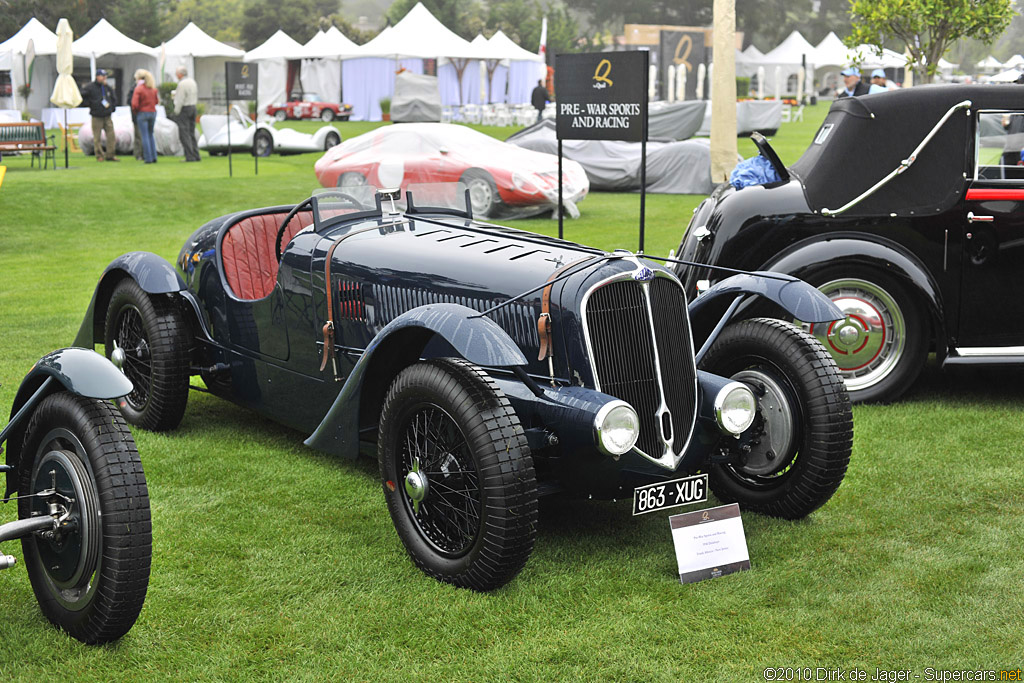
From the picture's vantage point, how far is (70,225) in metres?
14.0

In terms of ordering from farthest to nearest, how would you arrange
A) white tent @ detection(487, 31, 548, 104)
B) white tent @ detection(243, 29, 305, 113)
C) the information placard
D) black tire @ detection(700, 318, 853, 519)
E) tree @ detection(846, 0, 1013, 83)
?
white tent @ detection(487, 31, 548, 104)
white tent @ detection(243, 29, 305, 113)
tree @ detection(846, 0, 1013, 83)
black tire @ detection(700, 318, 853, 519)
the information placard

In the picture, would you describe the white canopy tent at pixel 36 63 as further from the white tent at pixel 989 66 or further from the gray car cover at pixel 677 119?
the white tent at pixel 989 66

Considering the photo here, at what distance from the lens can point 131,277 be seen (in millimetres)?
5832

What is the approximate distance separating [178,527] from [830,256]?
401cm

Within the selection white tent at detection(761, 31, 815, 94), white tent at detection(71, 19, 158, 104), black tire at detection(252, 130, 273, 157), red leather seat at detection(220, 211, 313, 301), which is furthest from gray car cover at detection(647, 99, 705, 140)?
white tent at detection(761, 31, 815, 94)

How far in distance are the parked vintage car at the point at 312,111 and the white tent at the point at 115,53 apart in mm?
6543

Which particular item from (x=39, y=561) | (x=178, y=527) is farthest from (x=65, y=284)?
(x=39, y=561)

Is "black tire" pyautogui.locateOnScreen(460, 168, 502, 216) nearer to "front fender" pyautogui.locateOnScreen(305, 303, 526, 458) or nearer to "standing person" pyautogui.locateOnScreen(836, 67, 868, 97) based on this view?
"standing person" pyautogui.locateOnScreen(836, 67, 868, 97)

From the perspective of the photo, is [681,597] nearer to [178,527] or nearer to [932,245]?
[178,527]

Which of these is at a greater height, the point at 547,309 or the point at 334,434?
the point at 547,309

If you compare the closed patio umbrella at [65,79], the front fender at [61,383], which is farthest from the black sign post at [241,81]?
the front fender at [61,383]

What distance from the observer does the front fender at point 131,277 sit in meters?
5.61

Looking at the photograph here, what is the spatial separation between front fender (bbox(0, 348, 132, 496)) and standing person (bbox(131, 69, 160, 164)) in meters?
18.0

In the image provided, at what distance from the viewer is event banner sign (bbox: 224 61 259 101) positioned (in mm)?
19688
